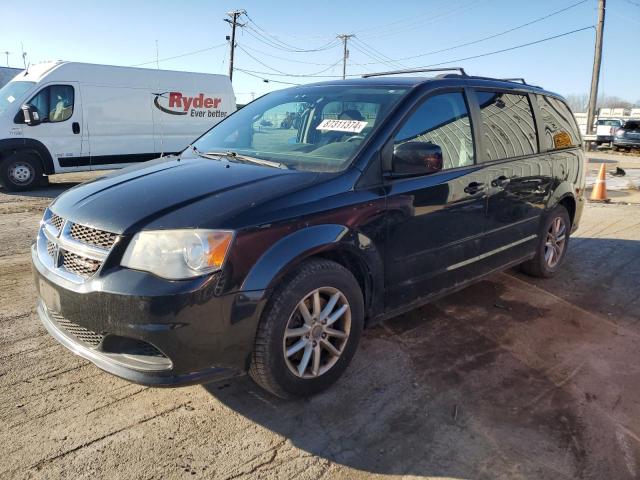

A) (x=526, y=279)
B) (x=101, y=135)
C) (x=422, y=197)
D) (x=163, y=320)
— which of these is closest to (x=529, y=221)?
(x=526, y=279)

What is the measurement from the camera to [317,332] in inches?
111

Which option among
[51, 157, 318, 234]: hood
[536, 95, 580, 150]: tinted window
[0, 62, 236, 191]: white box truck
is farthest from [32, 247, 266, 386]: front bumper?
[0, 62, 236, 191]: white box truck

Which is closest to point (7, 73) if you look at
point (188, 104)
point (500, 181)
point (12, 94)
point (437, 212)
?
point (188, 104)

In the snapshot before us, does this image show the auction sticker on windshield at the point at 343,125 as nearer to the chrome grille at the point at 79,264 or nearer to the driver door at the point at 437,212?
the driver door at the point at 437,212

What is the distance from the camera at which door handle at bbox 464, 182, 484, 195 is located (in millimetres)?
3679

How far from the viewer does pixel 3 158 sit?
1036 centimetres

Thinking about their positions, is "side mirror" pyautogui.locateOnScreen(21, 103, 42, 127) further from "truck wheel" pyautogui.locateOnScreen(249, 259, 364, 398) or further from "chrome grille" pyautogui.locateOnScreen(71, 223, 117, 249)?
"truck wheel" pyautogui.locateOnScreen(249, 259, 364, 398)

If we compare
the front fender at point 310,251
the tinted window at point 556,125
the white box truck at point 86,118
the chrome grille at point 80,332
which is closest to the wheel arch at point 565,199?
the tinted window at point 556,125

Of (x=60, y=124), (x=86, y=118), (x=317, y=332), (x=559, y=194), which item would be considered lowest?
(x=317, y=332)

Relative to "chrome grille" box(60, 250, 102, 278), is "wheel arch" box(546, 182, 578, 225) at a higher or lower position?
higher

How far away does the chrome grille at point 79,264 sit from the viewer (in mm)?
2485

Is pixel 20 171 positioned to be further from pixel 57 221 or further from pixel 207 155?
pixel 57 221

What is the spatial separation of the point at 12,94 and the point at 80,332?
10200mm

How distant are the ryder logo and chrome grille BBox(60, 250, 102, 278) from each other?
34.4 ft
